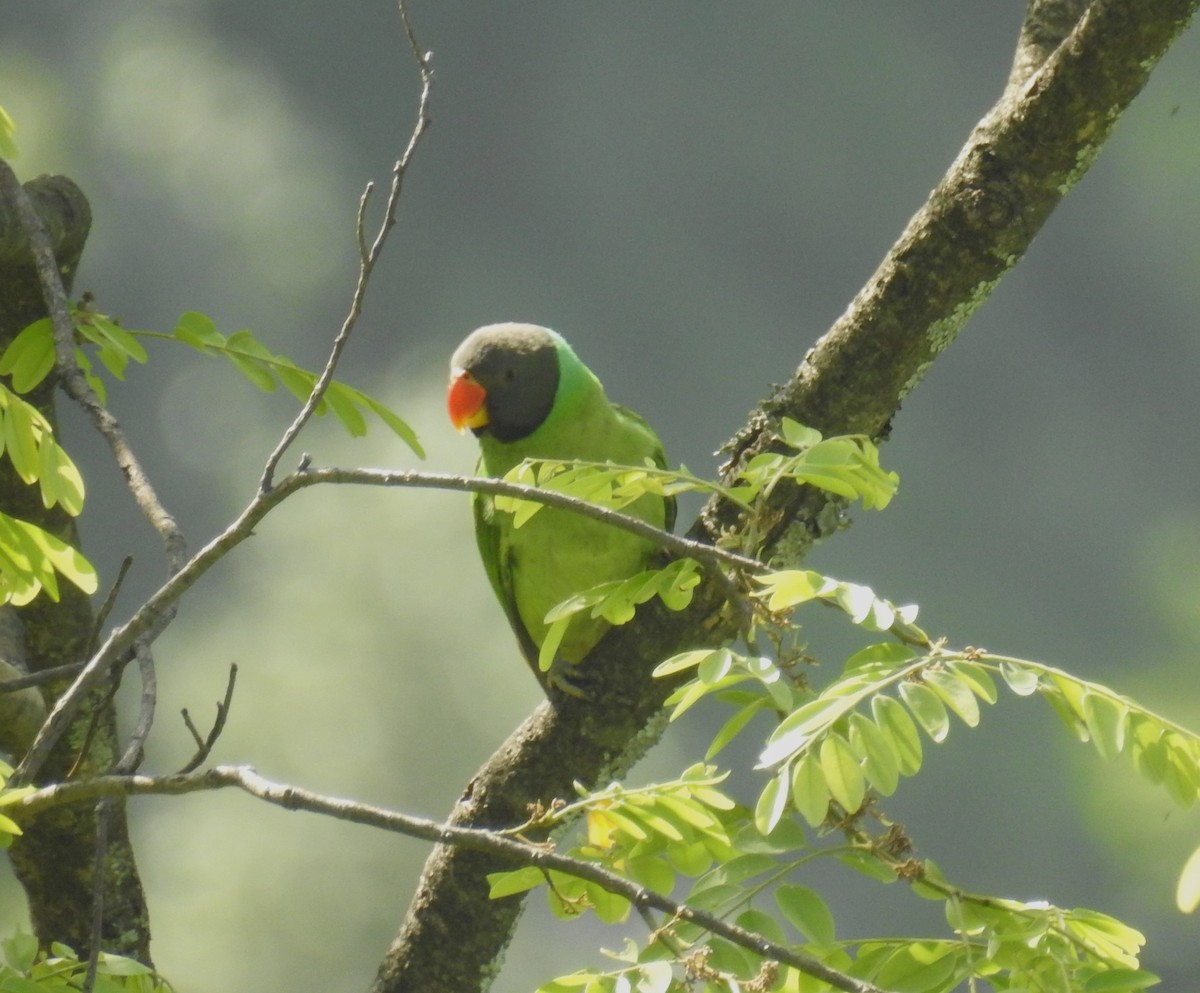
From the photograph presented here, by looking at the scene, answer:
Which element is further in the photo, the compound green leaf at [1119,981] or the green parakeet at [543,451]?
the green parakeet at [543,451]

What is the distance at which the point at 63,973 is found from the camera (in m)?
0.88

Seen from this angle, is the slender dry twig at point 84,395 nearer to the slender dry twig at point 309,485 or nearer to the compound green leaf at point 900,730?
the slender dry twig at point 309,485

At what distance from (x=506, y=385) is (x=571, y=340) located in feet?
4.30

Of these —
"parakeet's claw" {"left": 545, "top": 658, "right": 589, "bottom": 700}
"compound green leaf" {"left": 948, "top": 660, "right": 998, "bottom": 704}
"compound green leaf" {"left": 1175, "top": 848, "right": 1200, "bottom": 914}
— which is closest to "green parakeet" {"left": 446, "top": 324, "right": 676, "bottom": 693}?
"parakeet's claw" {"left": 545, "top": 658, "right": 589, "bottom": 700}

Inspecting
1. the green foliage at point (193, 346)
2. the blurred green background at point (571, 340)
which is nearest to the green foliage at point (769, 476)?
the green foliage at point (193, 346)

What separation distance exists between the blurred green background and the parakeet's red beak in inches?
38.2

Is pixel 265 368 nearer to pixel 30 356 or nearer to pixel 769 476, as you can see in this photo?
pixel 30 356

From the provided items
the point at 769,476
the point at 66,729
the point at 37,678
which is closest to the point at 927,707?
the point at 769,476

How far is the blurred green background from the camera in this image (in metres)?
2.79

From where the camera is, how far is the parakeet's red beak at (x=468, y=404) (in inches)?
71.1

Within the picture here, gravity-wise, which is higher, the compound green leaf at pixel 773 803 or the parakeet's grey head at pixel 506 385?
the parakeet's grey head at pixel 506 385

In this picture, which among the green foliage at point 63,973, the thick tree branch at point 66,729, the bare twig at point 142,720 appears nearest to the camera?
the green foliage at point 63,973

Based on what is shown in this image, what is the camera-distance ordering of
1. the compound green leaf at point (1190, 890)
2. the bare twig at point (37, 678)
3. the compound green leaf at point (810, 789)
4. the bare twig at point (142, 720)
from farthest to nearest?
the bare twig at point (37, 678) → the bare twig at point (142, 720) → the compound green leaf at point (810, 789) → the compound green leaf at point (1190, 890)

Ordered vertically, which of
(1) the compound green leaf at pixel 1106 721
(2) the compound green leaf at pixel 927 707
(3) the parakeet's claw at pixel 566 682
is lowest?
(1) the compound green leaf at pixel 1106 721
